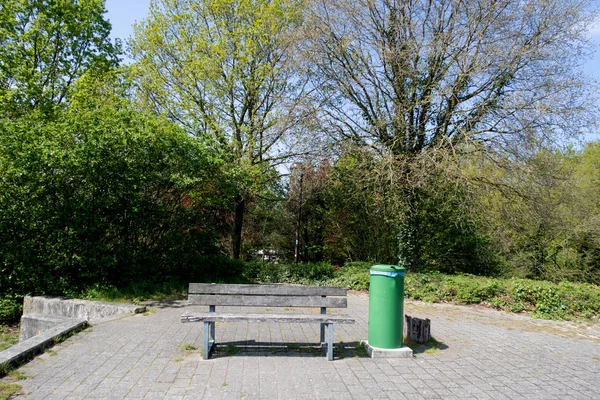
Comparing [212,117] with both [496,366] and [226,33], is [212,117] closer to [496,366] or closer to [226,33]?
[226,33]

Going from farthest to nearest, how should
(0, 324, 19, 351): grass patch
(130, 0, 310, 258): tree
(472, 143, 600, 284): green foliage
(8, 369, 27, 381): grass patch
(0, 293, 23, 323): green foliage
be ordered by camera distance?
(130, 0, 310, 258): tree → (472, 143, 600, 284): green foliage → (0, 293, 23, 323): green foliage → (0, 324, 19, 351): grass patch → (8, 369, 27, 381): grass patch

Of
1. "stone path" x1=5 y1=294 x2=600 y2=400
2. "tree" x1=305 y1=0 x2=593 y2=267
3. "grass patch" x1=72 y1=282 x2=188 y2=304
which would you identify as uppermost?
"tree" x1=305 y1=0 x2=593 y2=267

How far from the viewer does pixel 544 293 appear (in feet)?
29.9

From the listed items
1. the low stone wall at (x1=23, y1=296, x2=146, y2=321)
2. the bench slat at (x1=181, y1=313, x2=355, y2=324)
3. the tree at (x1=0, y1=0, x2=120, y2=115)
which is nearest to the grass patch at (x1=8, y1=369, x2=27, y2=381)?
the bench slat at (x1=181, y1=313, x2=355, y2=324)

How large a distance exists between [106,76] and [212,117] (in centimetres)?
414

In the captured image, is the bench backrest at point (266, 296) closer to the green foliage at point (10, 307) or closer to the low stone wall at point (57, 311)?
the low stone wall at point (57, 311)

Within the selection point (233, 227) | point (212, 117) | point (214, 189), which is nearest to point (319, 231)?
point (233, 227)

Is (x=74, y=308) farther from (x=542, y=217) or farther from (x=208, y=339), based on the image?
(x=542, y=217)

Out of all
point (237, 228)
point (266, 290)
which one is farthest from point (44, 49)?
point (266, 290)

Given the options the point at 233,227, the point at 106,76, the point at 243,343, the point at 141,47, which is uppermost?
the point at 141,47

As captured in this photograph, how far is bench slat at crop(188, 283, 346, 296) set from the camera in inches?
220

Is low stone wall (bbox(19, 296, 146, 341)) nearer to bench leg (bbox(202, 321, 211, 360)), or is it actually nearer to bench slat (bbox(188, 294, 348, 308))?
bench slat (bbox(188, 294, 348, 308))

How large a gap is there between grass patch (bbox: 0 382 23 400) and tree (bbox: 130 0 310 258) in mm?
11704

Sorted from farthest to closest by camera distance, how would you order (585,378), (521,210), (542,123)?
(521,210), (542,123), (585,378)
